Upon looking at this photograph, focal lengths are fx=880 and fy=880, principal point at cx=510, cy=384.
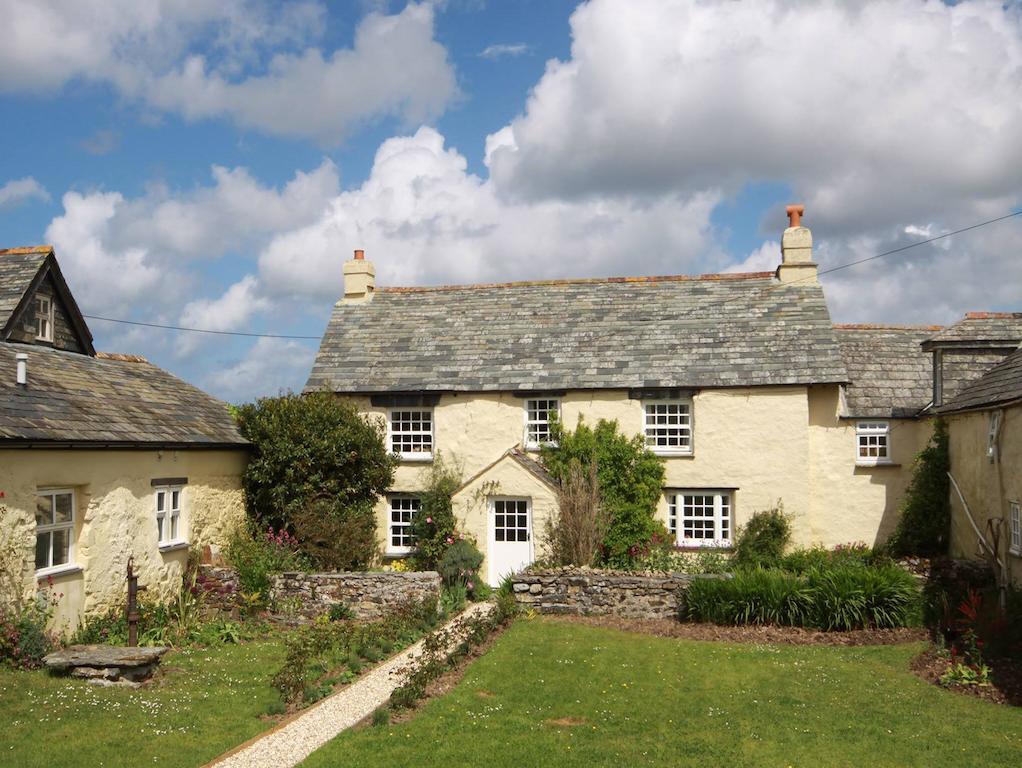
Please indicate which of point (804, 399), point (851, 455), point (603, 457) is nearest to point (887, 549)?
point (851, 455)

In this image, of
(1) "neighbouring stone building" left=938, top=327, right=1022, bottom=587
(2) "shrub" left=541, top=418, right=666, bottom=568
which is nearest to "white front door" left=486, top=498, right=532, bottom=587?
(2) "shrub" left=541, top=418, right=666, bottom=568

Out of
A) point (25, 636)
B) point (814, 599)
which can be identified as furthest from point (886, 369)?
point (25, 636)

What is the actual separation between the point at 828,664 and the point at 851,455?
9.36m

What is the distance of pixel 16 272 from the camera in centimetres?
2280

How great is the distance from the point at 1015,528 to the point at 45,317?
77.6 ft

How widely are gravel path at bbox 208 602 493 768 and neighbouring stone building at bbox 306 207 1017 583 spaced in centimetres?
783

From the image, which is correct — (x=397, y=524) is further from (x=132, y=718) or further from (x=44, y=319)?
(x=132, y=718)

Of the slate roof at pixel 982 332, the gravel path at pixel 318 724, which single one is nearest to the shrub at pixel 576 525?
the gravel path at pixel 318 724

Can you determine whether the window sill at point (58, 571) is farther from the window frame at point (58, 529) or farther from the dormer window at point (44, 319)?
the dormer window at point (44, 319)

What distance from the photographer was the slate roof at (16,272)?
2172 centimetres

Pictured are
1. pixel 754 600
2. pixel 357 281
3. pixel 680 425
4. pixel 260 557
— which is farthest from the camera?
pixel 357 281

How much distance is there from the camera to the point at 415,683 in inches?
495

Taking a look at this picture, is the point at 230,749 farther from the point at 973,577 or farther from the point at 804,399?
the point at 804,399

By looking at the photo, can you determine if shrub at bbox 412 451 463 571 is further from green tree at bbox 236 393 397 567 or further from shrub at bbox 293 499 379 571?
shrub at bbox 293 499 379 571
